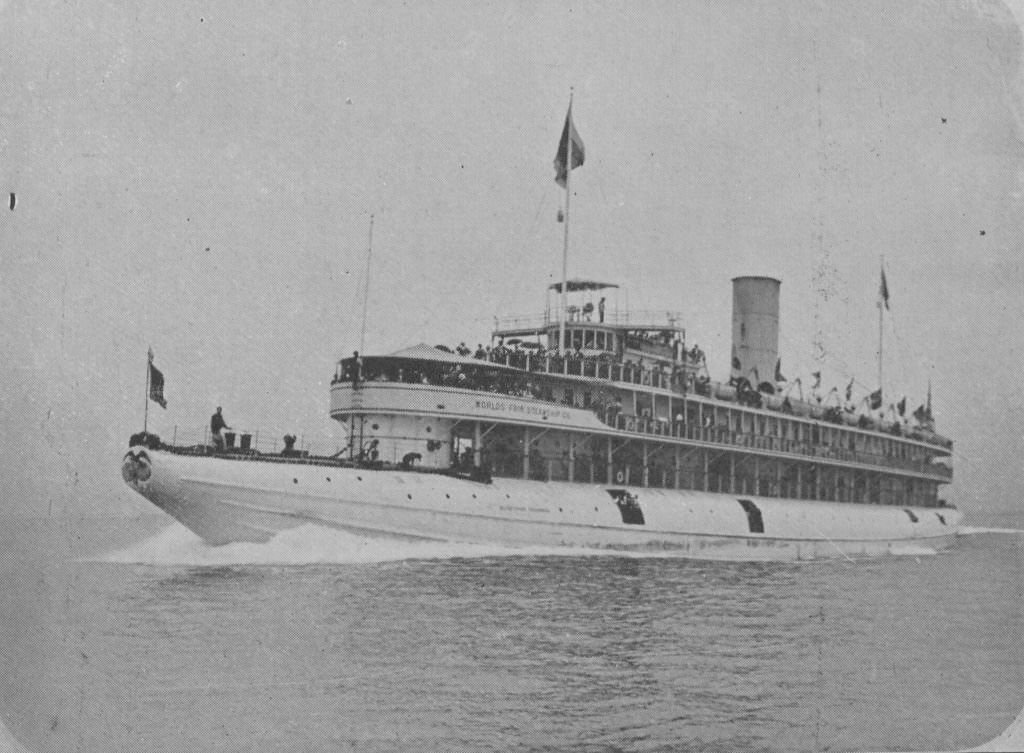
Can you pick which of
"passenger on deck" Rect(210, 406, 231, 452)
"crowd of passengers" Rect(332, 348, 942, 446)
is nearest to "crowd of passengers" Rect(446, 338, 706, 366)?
"crowd of passengers" Rect(332, 348, 942, 446)

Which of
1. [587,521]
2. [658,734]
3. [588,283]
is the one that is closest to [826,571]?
[587,521]

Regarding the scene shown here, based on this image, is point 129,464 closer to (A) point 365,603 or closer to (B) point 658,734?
(A) point 365,603

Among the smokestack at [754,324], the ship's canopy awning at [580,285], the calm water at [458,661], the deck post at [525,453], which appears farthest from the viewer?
the smokestack at [754,324]

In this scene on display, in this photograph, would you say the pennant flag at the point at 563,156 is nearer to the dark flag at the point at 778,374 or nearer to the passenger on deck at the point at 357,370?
Answer: the passenger on deck at the point at 357,370

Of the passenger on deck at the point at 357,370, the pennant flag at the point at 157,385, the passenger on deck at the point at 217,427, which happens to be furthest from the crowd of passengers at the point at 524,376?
the pennant flag at the point at 157,385

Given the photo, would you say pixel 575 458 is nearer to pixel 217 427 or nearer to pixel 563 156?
pixel 563 156

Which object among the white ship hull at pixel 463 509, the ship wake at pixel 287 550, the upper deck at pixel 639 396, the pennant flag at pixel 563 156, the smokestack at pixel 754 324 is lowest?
the ship wake at pixel 287 550

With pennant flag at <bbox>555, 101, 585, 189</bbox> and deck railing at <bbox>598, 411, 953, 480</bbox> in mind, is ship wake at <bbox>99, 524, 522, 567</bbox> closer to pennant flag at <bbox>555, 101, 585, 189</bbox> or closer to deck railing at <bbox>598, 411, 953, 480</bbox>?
deck railing at <bbox>598, 411, 953, 480</bbox>
